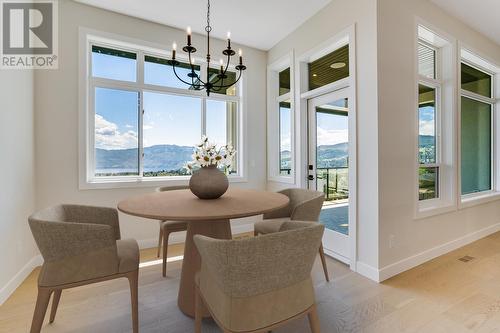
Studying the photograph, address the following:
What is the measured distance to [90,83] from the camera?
298 centimetres

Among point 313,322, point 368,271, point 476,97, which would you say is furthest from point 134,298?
point 476,97

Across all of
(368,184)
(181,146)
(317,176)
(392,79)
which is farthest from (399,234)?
(181,146)

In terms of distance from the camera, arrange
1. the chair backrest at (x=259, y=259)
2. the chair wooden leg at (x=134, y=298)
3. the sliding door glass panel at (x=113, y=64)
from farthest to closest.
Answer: the sliding door glass panel at (x=113, y=64) → the chair wooden leg at (x=134, y=298) → the chair backrest at (x=259, y=259)

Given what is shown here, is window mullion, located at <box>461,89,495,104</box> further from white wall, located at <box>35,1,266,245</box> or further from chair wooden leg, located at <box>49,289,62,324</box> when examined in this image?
chair wooden leg, located at <box>49,289,62,324</box>

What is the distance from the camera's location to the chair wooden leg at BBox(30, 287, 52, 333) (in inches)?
51.4

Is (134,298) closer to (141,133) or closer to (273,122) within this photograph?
(141,133)

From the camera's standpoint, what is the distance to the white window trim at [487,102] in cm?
327

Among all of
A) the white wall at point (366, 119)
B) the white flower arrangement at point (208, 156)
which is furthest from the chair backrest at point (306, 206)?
the white flower arrangement at point (208, 156)

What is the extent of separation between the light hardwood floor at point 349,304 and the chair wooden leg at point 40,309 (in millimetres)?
459

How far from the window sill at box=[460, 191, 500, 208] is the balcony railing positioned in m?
1.60

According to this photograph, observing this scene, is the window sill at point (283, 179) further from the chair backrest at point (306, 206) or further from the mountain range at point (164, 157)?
the chair backrest at point (306, 206)

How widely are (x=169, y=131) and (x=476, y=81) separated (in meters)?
4.82

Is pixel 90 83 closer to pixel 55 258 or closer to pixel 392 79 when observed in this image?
pixel 55 258

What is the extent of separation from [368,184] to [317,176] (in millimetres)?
960
